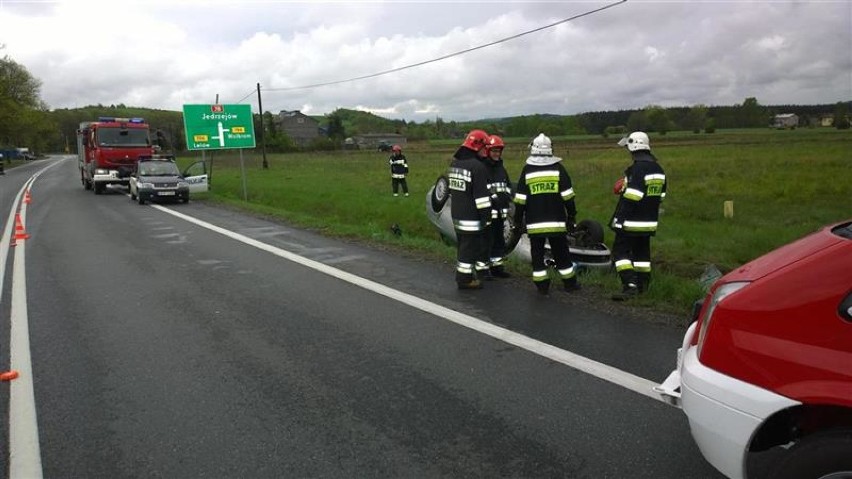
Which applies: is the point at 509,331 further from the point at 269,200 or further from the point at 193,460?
the point at 269,200

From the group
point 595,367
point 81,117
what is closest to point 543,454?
point 595,367

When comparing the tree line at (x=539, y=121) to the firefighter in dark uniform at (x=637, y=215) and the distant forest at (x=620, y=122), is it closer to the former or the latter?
the distant forest at (x=620, y=122)

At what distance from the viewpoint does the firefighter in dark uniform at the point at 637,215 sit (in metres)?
6.48

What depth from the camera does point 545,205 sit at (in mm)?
6637

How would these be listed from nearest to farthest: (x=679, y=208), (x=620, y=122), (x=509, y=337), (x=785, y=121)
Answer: (x=509, y=337)
(x=679, y=208)
(x=620, y=122)
(x=785, y=121)

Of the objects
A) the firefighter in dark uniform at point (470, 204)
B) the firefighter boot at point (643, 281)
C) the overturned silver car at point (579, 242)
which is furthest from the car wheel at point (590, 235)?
the firefighter in dark uniform at point (470, 204)

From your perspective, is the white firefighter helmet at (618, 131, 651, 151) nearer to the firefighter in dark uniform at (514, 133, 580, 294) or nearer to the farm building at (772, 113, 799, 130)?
the firefighter in dark uniform at (514, 133, 580, 294)

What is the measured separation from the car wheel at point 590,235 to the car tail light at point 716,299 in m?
5.59

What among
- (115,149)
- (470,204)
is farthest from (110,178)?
(470,204)

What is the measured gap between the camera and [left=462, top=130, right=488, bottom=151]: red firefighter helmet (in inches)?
280

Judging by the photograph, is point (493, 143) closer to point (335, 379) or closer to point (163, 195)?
point (335, 379)

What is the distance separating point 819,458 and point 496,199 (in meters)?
5.42

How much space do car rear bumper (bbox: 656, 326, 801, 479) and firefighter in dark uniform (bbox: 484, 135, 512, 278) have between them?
4.84m

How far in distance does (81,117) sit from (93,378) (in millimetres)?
144618
